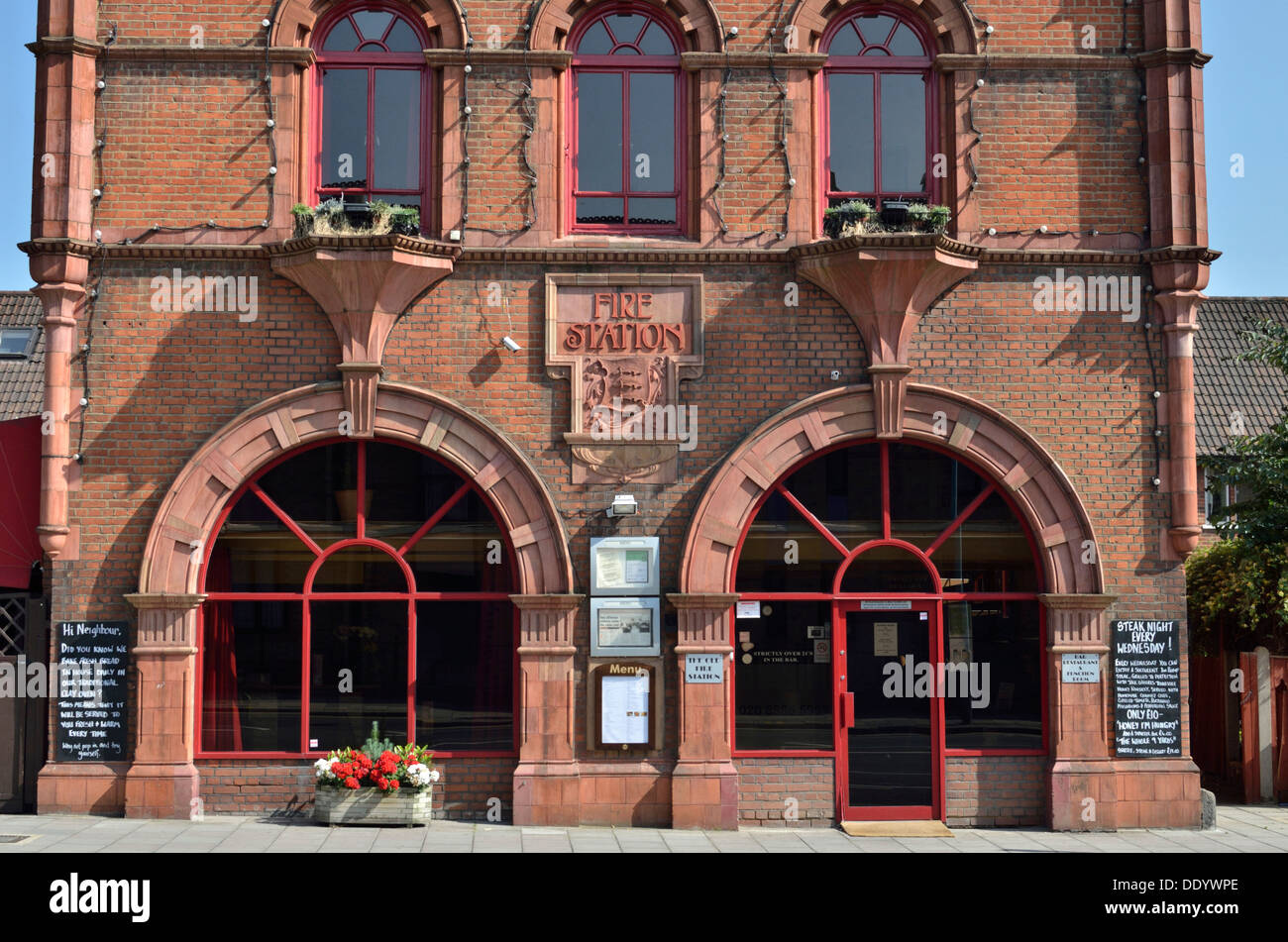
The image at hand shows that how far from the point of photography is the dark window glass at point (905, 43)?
568 inches

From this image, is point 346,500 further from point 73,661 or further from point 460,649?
point 73,661

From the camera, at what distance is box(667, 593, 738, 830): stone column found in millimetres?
13297

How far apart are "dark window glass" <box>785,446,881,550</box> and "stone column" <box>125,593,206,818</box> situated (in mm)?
6518

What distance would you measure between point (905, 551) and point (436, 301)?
5.69 metres

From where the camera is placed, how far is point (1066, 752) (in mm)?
13672

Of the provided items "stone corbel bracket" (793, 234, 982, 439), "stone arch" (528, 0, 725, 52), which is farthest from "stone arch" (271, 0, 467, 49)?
"stone corbel bracket" (793, 234, 982, 439)

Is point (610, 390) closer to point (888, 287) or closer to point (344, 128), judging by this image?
point (888, 287)

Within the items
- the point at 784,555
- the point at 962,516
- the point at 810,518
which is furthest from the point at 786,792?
the point at 962,516

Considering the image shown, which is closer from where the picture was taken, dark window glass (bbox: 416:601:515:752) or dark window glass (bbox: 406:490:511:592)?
dark window glass (bbox: 416:601:515:752)

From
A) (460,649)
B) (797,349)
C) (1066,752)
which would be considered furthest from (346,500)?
(1066,752)

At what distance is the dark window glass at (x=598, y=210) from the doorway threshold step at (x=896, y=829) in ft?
22.7
